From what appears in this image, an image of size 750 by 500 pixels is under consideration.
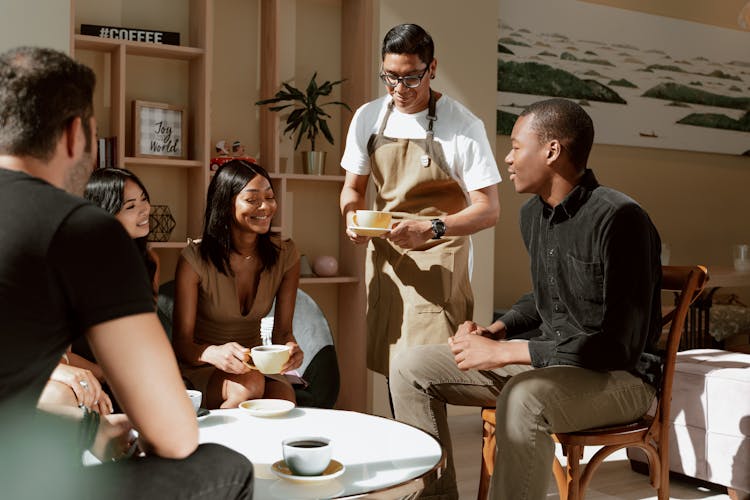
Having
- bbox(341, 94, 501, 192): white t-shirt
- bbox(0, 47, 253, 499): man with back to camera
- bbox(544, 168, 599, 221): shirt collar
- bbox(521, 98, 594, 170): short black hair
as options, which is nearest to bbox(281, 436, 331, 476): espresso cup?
bbox(0, 47, 253, 499): man with back to camera

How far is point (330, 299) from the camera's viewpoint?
13.4ft

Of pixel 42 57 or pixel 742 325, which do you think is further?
pixel 742 325

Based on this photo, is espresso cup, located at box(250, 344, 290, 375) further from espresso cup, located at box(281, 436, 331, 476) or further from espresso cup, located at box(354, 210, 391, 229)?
espresso cup, located at box(354, 210, 391, 229)

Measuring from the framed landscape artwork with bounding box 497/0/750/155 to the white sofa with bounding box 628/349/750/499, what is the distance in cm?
211

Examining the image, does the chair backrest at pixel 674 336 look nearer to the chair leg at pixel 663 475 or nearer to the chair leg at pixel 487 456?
the chair leg at pixel 663 475

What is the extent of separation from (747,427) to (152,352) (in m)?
2.34

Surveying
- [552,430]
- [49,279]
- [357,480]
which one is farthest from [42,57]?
[552,430]

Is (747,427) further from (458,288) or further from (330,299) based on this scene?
(330,299)

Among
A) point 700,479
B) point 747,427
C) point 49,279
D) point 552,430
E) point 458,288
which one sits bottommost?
point 700,479

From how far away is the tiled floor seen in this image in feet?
9.45

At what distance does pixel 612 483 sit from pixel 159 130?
2383mm

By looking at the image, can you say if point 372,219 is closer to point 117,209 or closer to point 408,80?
point 408,80

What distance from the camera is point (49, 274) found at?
1011 mm

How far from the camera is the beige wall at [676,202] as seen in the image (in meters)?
4.76
